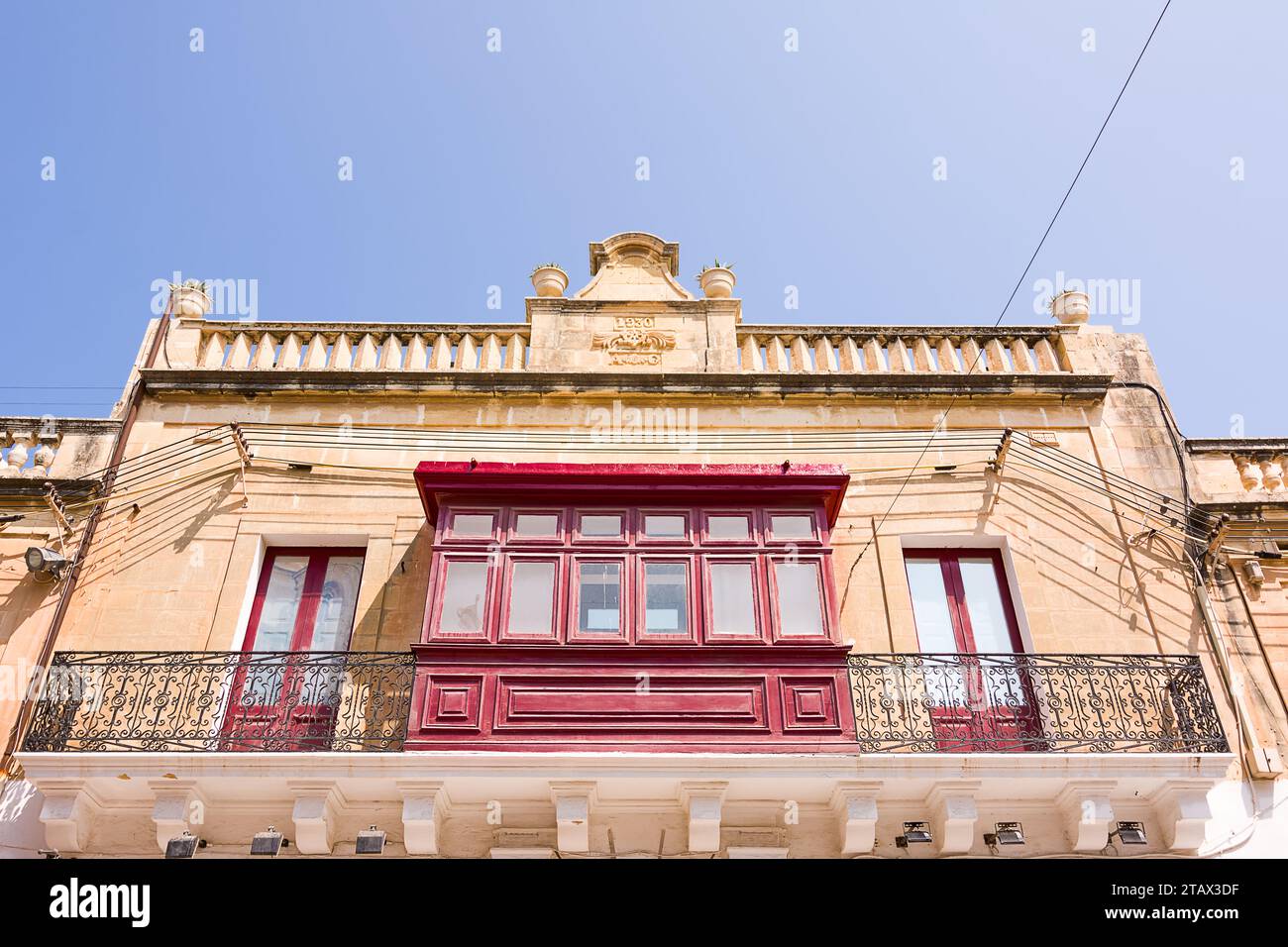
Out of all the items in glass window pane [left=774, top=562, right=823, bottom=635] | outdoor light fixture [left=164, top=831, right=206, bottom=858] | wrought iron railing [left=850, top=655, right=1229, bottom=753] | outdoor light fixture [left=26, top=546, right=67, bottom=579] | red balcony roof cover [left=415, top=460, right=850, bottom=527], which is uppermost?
red balcony roof cover [left=415, top=460, right=850, bottom=527]

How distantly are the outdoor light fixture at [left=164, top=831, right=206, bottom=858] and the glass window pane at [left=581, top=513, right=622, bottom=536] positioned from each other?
3.75 metres

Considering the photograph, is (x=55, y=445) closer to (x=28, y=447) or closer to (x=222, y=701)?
(x=28, y=447)

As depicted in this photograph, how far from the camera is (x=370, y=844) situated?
775 centimetres

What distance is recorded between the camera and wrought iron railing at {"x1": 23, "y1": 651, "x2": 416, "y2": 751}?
26.2ft

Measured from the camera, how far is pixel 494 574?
28.9ft

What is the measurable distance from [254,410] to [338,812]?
14.6 feet

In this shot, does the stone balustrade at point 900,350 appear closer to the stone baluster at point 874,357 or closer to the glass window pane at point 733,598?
the stone baluster at point 874,357

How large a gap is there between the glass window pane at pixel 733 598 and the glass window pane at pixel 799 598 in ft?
0.75

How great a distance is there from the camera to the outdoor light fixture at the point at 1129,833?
7.89 m

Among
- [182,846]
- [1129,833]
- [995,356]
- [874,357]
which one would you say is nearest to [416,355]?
[874,357]

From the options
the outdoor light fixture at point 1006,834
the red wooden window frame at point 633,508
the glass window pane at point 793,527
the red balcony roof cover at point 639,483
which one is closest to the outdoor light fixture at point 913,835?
the outdoor light fixture at point 1006,834

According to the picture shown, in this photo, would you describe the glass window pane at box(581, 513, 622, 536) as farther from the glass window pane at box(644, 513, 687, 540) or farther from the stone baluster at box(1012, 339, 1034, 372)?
the stone baluster at box(1012, 339, 1034, 372)

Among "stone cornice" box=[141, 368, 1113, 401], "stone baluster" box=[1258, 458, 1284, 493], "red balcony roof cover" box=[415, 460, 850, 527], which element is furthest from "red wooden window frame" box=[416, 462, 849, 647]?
"stone baluster" box=[1258, 458, 1284, 493]
